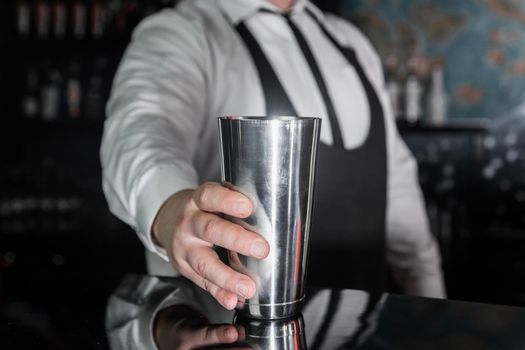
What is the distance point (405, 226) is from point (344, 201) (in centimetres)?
23

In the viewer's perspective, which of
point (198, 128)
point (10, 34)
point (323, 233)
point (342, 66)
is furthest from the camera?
point (10, 34)

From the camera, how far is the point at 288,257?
57cm

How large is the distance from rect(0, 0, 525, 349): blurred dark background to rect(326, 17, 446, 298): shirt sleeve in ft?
4.97

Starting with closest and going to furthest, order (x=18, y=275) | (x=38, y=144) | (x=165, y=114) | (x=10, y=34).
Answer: (x=165, y=114) < (x=18, y=275) < (x=10, y=34) < (x=38, y=144)

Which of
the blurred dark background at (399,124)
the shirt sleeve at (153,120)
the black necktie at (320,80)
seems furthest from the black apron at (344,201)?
the blurred dark background at (399,124)

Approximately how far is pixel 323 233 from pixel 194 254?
0.75 metres

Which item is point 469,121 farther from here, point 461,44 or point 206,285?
point 206,285

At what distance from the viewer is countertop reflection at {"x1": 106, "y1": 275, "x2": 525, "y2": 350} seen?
1.76 feet

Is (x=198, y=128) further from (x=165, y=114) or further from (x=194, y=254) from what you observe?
→ (x=194, y=254)

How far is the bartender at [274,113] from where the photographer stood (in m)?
0.86

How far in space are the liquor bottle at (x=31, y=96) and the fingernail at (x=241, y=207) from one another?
116 inches

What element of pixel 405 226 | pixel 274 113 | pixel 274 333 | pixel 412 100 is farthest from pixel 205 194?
pixel 412 100

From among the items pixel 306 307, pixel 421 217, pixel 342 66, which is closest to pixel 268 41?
pixel 342 66

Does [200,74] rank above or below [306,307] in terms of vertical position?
above
